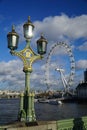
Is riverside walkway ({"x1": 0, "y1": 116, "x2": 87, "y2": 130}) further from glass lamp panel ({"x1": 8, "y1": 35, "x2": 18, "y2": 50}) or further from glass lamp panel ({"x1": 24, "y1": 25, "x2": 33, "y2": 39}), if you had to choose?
glass lamp panel ({"x1": 24, "y1": 25, "x2": 33, "y2": 39})

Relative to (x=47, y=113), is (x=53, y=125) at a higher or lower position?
higher

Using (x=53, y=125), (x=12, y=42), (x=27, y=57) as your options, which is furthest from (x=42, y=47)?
(x=53, y=125)

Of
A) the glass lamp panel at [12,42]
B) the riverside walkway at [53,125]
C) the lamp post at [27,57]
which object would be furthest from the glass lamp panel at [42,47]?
the riverside walkway at [53,125]

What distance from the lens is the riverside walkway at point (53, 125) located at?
7.35 m

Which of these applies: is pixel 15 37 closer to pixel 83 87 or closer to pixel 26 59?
pixel 26 59

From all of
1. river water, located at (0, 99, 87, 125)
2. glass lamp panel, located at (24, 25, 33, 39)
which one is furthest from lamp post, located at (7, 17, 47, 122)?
river water, located at (0, 99, 87, 125)

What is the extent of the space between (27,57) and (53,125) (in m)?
3.49

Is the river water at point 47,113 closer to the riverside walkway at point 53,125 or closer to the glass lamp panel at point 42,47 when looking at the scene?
the glass lamp panel at point 42,47

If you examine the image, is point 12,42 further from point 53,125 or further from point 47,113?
point 47,113

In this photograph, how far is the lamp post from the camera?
10.2 metres

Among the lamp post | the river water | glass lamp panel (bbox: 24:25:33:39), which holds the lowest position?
the river water

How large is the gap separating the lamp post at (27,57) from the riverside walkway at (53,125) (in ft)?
5.85

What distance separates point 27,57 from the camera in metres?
10.7

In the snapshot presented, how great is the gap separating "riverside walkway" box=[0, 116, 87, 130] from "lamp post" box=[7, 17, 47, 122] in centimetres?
178
